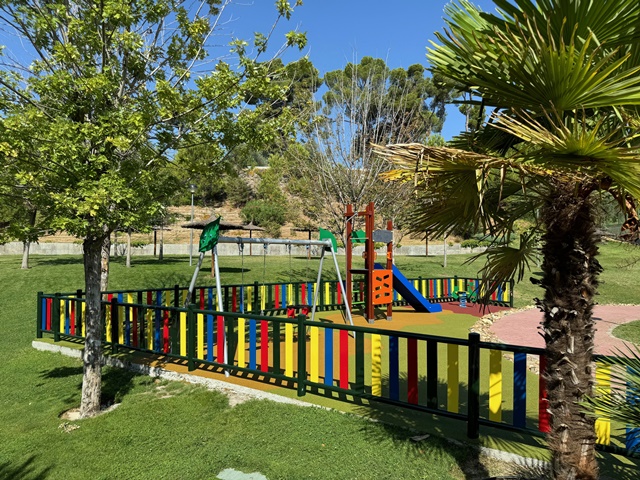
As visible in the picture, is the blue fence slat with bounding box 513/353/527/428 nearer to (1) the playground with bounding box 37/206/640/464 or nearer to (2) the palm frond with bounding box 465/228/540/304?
(1) the playground with bounding box 37/206/640/464

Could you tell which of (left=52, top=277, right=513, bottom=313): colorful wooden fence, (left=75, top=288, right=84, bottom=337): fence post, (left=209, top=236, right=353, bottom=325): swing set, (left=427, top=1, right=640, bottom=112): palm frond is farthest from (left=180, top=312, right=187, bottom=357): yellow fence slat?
(left=427, top=1, right=640, bottom=112): palm frond

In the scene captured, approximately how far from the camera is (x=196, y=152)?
8.08 metres

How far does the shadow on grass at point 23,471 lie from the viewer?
3.89 metres

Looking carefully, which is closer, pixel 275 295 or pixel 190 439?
pixel 190 439

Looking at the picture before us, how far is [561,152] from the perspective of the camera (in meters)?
2.39

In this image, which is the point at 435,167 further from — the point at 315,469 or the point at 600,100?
the point at 315,469

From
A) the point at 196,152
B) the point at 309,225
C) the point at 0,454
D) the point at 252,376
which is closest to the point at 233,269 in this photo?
the point at 309,225

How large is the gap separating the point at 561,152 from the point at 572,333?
1.06m

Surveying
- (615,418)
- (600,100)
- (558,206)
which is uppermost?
(600,100)

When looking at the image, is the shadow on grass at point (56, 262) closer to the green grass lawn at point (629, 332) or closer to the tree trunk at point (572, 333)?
the green grass lawn at point (629, 332)

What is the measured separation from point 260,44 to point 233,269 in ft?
54.9

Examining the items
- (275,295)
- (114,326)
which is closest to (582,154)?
(114,326)

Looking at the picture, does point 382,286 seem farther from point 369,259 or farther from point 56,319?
point 56,319

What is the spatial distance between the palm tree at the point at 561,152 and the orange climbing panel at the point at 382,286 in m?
8.41
